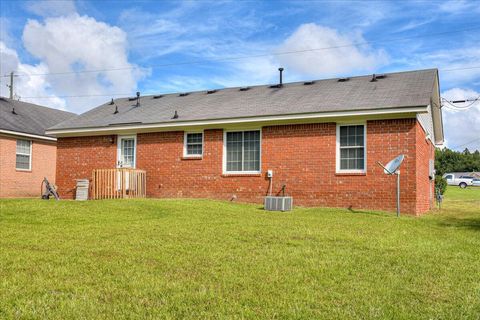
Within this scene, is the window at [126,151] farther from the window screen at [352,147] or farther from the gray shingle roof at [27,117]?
the window screen at [352,147]

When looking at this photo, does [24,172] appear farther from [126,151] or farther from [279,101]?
[279,101]

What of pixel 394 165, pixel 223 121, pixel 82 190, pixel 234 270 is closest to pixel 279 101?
pixel 223 121

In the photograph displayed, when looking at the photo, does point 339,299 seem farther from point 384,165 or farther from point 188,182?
point 188,182

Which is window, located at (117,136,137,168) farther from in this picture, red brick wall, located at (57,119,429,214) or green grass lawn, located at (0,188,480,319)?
green grass lawn, located at (0,188,480,319)

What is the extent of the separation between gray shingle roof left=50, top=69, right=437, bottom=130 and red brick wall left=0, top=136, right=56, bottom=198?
14.2ft

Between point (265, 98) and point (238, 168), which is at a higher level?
point (265, 98)

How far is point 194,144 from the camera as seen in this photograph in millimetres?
17672

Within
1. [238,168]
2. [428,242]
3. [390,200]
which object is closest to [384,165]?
[390,200]

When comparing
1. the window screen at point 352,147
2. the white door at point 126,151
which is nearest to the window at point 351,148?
the window screen at point 352,147

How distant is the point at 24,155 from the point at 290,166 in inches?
583

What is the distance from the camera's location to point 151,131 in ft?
60.0

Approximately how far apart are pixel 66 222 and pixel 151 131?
8.37m

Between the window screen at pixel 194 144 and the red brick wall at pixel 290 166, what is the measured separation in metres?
0.27

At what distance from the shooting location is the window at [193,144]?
17562mm
